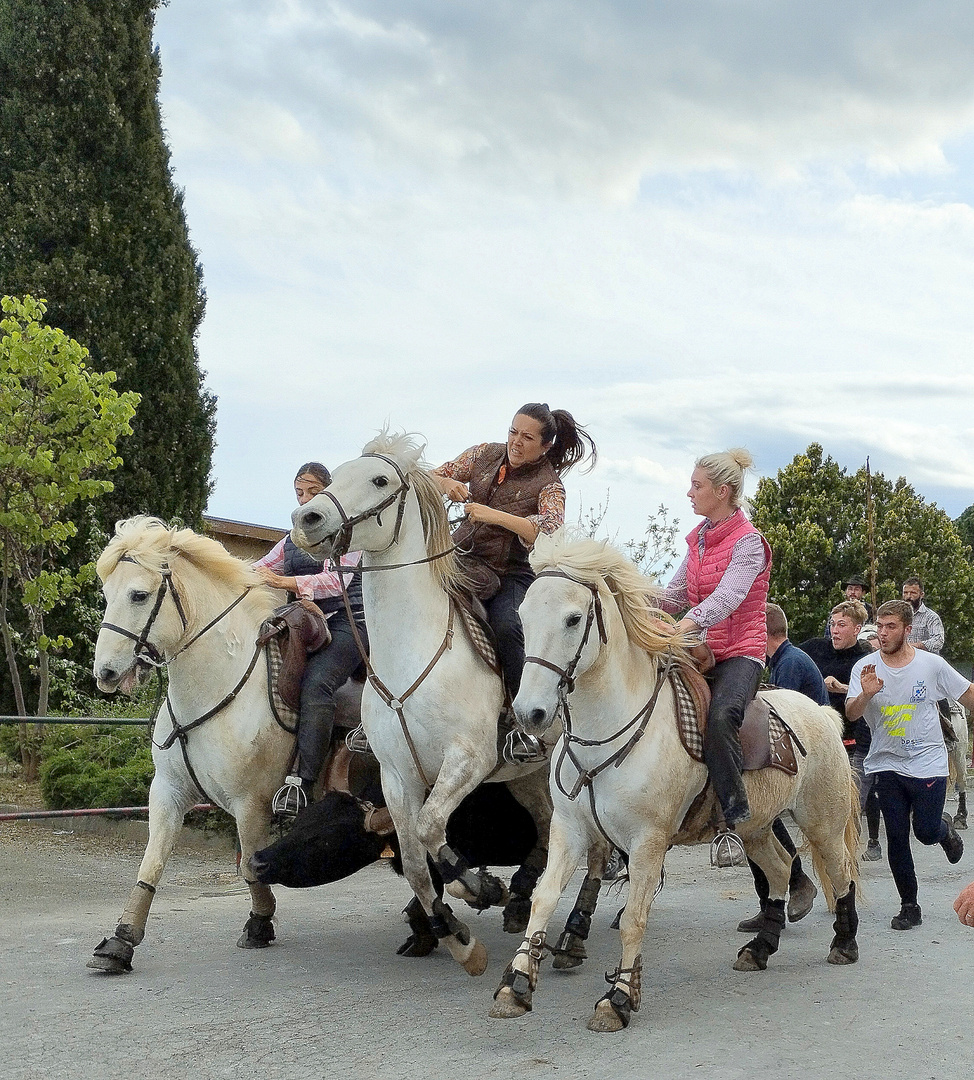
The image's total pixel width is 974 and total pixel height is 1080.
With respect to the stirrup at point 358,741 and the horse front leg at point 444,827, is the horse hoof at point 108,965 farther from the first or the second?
the horse front leg at point 444,827

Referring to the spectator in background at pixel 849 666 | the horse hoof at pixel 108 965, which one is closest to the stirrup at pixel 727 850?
the horse hoof at pixel 108 965

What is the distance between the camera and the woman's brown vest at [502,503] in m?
6.46

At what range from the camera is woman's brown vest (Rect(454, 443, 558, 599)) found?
646 cm

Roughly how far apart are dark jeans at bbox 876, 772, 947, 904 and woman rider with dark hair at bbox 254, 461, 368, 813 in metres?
3.31

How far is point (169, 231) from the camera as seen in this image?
17.3 metres

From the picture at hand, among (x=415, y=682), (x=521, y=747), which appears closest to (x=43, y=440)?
(x=415, y=682)

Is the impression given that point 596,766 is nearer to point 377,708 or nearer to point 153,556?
point 377,708

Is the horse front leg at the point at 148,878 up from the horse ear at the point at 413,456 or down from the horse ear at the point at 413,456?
down

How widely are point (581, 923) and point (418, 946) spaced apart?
3.01 ft

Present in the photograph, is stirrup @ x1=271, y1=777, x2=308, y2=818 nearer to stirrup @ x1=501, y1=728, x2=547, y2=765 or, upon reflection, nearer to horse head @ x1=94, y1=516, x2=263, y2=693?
horse head @ x1=94, y1=516, x2=263, y2=693

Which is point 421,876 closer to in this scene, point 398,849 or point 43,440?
point 398,849

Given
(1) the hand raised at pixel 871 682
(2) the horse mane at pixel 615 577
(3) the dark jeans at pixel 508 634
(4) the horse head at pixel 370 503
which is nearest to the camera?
(2) the horse mane at pixel 615 577

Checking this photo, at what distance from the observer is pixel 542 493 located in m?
6.39

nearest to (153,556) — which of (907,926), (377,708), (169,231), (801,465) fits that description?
(377,708)
